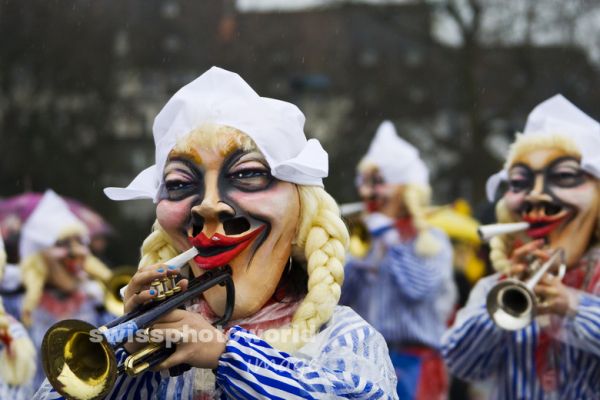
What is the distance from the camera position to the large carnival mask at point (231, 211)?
341 centimetres

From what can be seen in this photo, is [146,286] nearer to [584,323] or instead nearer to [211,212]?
[211,212]

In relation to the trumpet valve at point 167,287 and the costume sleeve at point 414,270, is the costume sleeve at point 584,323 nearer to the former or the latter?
the trumpet valve at point 167,287

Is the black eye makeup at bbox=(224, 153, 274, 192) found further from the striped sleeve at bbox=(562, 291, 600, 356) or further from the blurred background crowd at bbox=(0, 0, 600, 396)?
the blurred background crowd at bbox=(0, 0, 600, 396)

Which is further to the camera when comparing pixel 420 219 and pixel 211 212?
pixel 420 219

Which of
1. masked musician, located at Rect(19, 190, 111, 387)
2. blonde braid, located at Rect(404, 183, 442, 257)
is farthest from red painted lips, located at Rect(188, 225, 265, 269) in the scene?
blonde braid, located at Rect(404, 183, 442, 257)

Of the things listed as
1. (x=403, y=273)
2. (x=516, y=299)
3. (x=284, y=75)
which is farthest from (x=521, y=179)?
(x=284, y=75)

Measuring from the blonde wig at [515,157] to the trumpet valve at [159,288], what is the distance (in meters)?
2.65

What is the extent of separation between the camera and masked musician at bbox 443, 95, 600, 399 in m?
5.11

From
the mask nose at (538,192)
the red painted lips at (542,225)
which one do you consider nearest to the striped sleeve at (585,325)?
the red painted lips at (542,225)

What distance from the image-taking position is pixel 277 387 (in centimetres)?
314

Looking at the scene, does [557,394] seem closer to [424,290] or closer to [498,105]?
[424,290]

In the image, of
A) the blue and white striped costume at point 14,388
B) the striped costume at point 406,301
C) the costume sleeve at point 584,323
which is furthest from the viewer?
the striped costume at point 406,301

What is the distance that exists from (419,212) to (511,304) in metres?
4.68

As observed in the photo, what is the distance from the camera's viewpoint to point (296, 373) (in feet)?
10.5
